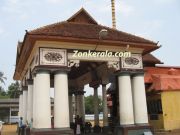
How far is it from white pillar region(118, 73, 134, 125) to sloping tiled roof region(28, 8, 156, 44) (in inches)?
84.6

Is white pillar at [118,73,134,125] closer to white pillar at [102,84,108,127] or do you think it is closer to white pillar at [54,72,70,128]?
white pillar at [54,72,70,128]

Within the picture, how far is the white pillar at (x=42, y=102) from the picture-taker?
14.7m

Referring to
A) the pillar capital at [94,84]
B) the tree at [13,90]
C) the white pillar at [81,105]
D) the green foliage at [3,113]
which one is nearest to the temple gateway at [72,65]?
the pillar capital at [94,84]

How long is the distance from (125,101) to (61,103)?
362cm

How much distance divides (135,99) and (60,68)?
15.3 ft

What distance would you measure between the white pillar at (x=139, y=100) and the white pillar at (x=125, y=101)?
43cm

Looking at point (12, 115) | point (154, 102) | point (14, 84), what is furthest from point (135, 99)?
point (14, 84)

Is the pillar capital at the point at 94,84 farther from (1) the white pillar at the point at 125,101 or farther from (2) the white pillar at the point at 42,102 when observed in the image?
(2) the white pillar at the point at 42,102

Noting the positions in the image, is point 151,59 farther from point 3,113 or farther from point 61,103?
point 3,113

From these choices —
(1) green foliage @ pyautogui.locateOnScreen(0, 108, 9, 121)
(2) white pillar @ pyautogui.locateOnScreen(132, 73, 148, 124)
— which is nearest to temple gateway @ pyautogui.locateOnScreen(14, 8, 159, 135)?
(2) white pillar @ pyautogui.locateOnScreen(132, 73, 148, 124)

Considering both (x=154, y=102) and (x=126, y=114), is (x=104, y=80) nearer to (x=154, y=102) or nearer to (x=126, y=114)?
(x=154, y=102)

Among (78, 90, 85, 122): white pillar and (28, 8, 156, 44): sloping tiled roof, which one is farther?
(78, 90, 85, 122): white pillar

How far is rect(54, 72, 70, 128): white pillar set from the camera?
14867mm

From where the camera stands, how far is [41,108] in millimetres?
14789
